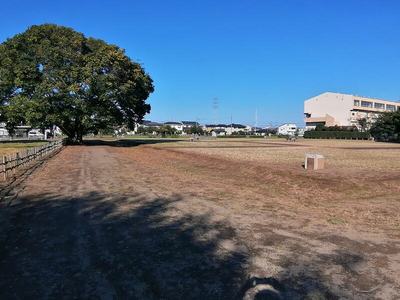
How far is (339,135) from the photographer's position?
118m

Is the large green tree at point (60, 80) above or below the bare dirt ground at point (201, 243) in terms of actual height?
above

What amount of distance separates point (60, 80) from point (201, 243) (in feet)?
151

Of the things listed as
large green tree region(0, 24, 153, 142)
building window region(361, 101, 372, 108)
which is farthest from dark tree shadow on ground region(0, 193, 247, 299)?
building window region(361, 101, 372, 108)

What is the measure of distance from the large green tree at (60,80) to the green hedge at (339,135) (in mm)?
75170

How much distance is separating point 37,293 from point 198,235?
366 cm

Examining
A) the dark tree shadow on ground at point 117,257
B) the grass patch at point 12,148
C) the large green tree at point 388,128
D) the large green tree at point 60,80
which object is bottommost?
the grass patch at point 12,148

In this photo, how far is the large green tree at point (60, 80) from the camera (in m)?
49.6

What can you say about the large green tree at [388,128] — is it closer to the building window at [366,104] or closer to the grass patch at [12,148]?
the building window at [366,104]

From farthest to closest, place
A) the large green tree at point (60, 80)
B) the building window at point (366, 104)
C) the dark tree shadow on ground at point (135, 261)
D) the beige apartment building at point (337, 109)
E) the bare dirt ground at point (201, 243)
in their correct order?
the building window at point (366, 104) < the beige apartment building at point (337, 109) < the large green tree at point (60, 80) < the bare dirt ground at point (201, 243) < the dark tree shadow on ground at point (135, 261)

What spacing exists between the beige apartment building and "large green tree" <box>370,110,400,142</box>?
40800mm

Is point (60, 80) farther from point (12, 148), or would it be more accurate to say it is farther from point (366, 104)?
point (366, 104)

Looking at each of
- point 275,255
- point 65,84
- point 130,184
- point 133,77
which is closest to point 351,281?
point 275,255

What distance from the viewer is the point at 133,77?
56531 millimetres

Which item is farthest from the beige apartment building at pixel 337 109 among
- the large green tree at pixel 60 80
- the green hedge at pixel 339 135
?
the large green tree at pixel 60 80
